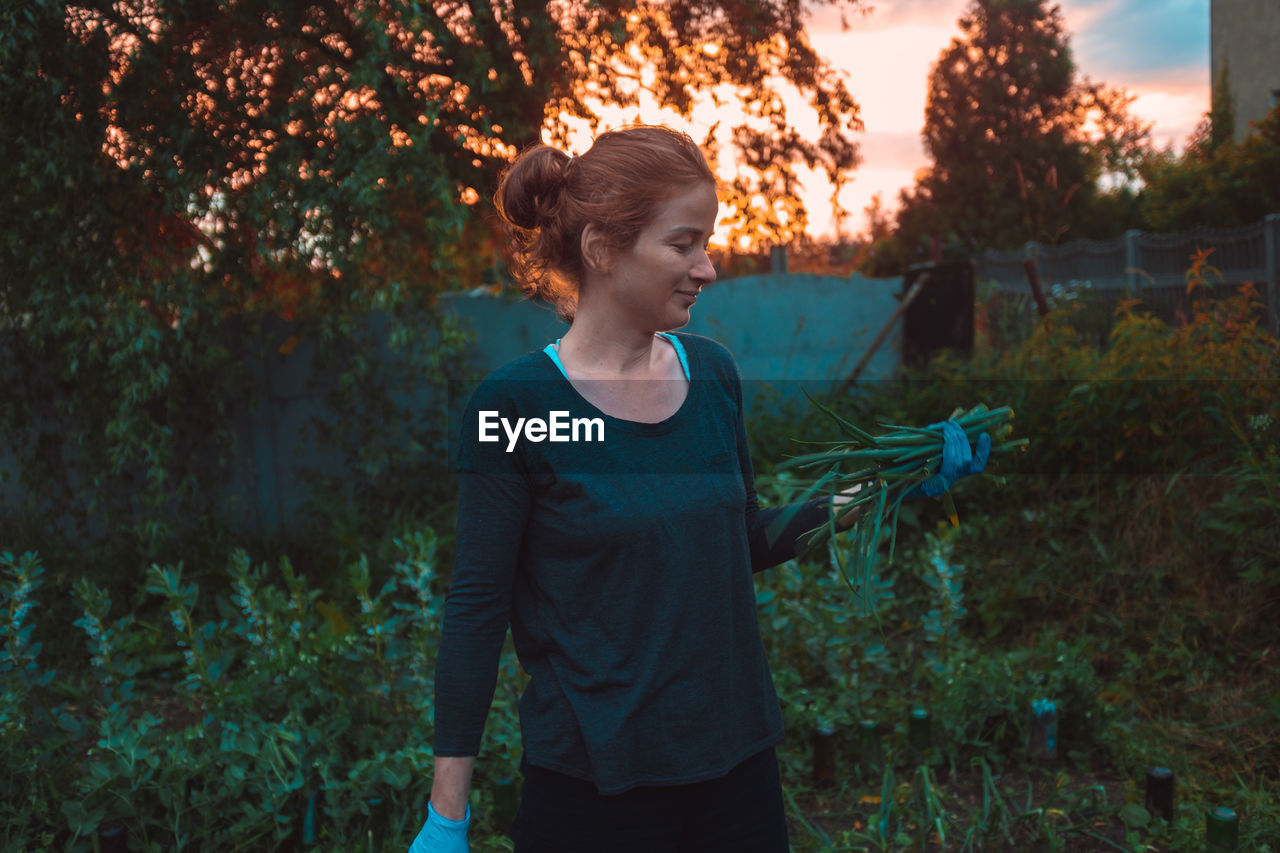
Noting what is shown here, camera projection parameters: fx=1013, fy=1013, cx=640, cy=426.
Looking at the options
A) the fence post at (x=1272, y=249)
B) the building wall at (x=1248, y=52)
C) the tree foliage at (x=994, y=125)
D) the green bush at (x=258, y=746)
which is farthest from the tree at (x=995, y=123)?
the green bush at (x=258, y=746)

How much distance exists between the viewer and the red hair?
1.50 metres

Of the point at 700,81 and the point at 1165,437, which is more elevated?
the point at 700,81

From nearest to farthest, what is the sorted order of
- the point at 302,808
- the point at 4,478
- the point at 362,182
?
the point at 302,808 < the point at 362,182 < the point at 4,478

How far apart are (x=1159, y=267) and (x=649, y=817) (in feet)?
37.6

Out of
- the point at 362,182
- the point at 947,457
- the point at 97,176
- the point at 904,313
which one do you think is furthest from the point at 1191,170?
the point at 947,457

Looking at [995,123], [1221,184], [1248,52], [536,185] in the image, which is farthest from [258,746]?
[995,123]

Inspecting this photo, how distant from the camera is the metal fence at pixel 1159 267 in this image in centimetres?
927

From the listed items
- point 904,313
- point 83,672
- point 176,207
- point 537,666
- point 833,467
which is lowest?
point 83,672

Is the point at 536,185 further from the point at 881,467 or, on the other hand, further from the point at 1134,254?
the point at 1134,254

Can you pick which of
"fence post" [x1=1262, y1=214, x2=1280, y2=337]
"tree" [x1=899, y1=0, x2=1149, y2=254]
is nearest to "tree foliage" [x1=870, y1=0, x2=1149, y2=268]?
Result: "tree" [x1=899, y1=0, x2=1149, y2=254]

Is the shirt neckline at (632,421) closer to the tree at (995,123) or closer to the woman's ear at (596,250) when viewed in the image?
the woman's ear at (596,250)

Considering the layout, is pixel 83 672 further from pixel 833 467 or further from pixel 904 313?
pixel 904 313

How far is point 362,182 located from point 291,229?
571mm

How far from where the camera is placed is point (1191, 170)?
14055 millimetres
